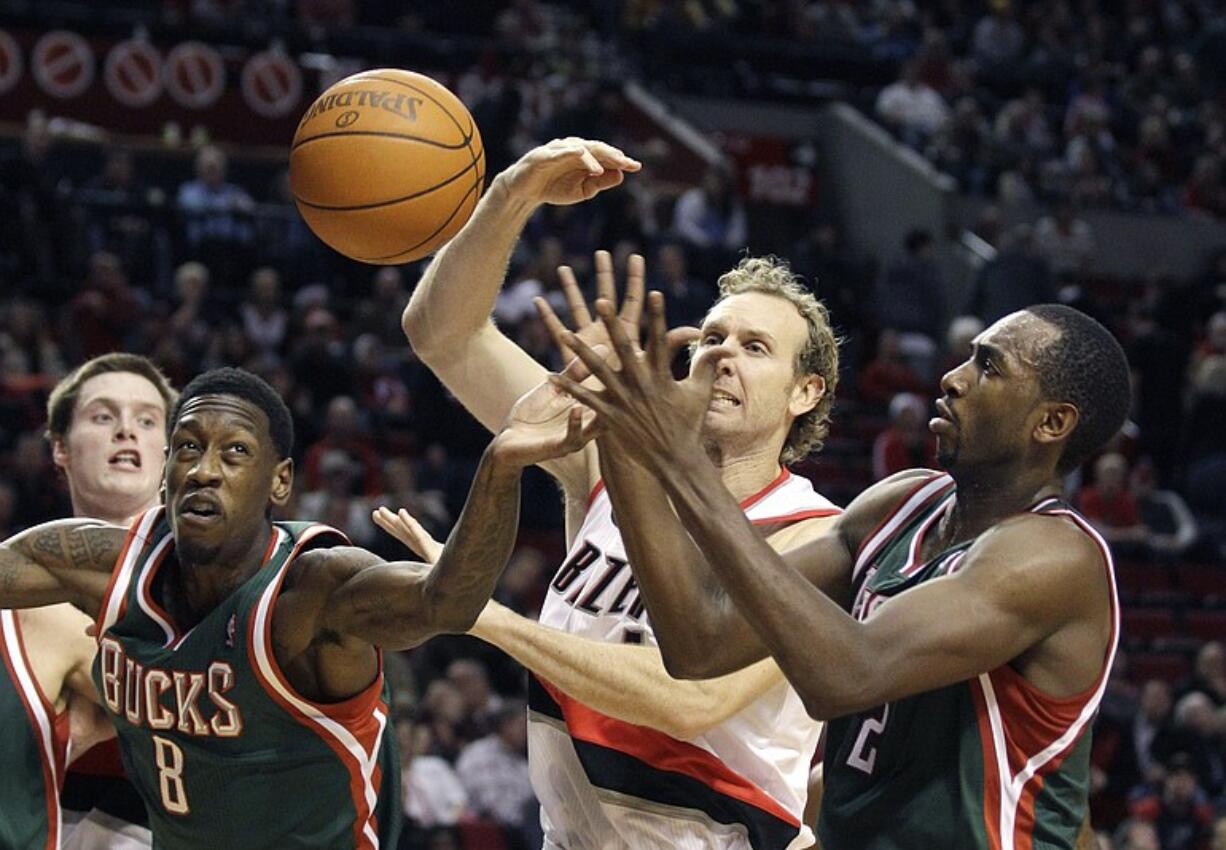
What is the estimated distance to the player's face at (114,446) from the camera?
16.5ft

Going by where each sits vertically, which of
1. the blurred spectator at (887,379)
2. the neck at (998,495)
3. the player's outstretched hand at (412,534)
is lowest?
the blurred spectator at (887,379)

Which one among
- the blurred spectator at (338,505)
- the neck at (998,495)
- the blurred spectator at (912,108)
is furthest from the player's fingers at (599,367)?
the blurred spectator at (912,108)

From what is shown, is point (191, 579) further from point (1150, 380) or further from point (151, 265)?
point (1150, 380)

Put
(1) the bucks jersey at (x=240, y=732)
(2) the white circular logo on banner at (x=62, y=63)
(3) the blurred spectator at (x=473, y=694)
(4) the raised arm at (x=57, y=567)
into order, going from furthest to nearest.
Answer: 1. (2) the white circular logo on banner at (x=62, y=63)
2. (3) the blurred spectator at (x=473, y=694)
3. (4) the raised arm at (x=57, y=567)
4. (1) the bucks jersey at (x=240, y=732)

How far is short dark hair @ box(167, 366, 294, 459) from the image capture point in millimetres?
4207

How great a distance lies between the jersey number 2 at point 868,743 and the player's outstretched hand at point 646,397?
2.29 ft

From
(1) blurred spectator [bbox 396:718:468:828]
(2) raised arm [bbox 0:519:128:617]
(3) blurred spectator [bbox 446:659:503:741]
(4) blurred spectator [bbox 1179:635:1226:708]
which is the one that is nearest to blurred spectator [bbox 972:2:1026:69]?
(4) blurred spectator [bbox 1179:635:1226:708]

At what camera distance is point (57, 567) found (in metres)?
4.39

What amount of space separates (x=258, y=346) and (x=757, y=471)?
7835 millimetres

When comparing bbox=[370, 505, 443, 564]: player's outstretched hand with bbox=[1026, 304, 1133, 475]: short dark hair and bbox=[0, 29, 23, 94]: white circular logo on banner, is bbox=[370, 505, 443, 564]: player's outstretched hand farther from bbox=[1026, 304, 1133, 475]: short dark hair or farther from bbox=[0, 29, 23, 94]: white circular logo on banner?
bbox=[0, 29, 23, 94]: white circular logo on banner

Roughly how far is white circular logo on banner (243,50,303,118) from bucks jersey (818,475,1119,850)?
43.6 feet

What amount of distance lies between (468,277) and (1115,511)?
9678 millimetres

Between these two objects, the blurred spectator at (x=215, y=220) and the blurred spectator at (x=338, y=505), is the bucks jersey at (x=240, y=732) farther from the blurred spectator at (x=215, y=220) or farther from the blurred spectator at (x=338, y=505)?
the blurred spectator at (x=215, y=220)

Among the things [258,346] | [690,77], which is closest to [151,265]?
[258,346]
